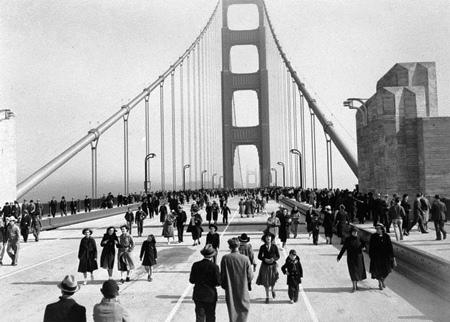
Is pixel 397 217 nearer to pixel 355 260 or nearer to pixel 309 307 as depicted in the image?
pixel 355 260

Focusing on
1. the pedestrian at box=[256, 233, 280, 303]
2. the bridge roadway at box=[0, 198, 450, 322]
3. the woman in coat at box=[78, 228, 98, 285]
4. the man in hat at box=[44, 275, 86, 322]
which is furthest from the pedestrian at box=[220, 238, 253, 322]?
the woman in coat at box=[78, 228, 98, 285]

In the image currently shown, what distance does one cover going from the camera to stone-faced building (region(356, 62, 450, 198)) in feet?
72.3

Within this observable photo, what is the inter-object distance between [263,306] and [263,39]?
90.8 meters

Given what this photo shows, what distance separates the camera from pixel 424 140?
22.2 meters

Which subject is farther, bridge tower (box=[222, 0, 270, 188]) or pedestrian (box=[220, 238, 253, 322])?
bridge tower (box=[222, 0, 270, 188])

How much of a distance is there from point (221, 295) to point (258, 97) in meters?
82.8

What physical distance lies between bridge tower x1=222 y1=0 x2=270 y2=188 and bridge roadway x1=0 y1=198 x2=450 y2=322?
70.4 m

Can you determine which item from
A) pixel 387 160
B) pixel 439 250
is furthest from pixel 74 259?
pixel 387 160

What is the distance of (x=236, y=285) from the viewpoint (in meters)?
6.44

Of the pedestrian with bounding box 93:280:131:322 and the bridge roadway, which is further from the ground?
the pedestrian with bounding box 93:280:131:322

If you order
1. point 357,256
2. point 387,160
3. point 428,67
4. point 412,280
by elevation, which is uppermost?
point 428,67

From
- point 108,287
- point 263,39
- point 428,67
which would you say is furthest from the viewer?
point 263,39

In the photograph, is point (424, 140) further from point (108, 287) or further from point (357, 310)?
point (108, 287)

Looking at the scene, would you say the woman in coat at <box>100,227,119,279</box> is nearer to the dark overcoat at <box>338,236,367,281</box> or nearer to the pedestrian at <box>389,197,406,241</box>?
the dark overcoat at <box>338,236,367,281</box>
